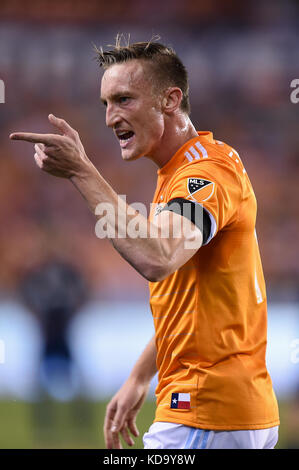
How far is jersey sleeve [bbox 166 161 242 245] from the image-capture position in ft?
7.29

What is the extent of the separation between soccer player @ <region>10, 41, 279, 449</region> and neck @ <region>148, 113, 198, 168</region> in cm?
3

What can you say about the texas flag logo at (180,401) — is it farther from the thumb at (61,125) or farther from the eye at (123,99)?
the eye at (123,99)

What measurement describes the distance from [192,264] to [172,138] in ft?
1.96

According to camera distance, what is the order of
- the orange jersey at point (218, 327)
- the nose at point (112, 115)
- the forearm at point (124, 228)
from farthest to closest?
the nose at point (112, 115) → the orange jersey at point (218, 327) → the forearm at point (124, 228)

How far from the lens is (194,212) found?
219cm

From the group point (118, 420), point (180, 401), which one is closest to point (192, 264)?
point (180, 401)

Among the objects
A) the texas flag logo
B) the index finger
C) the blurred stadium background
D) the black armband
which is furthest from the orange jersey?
the blurred stadium background

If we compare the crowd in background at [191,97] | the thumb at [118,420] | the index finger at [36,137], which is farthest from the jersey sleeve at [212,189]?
the crowd in background at [191,97]

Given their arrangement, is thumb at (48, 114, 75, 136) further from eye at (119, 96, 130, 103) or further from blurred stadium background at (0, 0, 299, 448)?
blurred stadium background at (0, 0, 299, 448)

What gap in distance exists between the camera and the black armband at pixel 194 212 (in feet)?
7.13

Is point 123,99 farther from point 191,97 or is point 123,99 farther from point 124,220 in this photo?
point 191,97

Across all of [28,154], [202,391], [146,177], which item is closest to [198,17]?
[146,177]

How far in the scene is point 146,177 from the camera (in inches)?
438

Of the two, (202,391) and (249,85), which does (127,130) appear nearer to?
(202,391)
